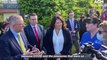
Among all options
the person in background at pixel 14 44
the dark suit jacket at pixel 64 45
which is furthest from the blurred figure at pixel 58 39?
the person in background at pixel 14 44

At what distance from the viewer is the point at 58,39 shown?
806cm

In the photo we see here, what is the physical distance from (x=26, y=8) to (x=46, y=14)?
106 centimetres

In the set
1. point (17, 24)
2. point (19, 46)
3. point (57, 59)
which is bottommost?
point (57, 59)

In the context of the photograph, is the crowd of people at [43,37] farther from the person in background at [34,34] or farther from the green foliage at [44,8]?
the green foliage at [44,8]

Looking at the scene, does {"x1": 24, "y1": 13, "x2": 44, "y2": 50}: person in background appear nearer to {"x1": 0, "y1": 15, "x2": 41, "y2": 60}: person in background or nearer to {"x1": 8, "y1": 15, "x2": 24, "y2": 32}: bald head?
{"x1": 0, "y1": 15, "x2": 41, "y2": 60}: person in background

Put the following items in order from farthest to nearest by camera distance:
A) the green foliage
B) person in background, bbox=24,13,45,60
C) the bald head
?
the green foliage → person in background, bbox=24,13,45,60 → the bald head

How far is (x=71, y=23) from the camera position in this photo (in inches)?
492

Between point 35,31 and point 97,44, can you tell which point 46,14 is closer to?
point 35,31

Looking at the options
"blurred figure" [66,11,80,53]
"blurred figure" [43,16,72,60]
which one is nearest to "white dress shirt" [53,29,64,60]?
"blurred figure" [43,16,72,60]

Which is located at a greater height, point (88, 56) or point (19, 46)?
point (88, 56)

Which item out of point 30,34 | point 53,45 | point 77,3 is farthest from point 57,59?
point 77,3

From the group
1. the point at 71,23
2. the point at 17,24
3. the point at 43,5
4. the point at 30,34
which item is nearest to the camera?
the point at 17,24

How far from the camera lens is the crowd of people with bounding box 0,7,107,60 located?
5754 mm

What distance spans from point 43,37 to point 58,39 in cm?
52
